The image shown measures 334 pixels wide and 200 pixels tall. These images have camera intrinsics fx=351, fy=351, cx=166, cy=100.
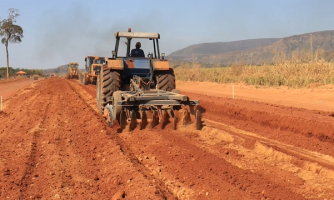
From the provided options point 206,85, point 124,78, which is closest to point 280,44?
point 206,85

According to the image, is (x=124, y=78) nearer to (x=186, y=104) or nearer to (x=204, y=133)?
(x=186, y=104)

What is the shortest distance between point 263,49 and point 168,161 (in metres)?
117

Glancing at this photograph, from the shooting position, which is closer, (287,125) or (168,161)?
(168,161)

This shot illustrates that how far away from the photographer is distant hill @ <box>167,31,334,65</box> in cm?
2016

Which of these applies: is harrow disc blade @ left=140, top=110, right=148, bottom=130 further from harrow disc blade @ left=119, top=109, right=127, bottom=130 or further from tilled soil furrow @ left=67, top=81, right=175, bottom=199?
tilled soil furrow @ left=67, top=81, right=175, bottom=199

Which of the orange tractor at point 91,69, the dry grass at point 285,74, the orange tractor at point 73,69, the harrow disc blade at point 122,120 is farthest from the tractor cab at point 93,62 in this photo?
the harrow disc blade at point 122,120

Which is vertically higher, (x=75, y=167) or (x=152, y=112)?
(x=152, y=112)

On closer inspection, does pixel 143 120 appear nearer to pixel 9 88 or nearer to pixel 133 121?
pixel 133 121

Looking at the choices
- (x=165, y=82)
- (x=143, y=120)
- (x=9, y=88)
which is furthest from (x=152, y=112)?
(x=9, y=88)

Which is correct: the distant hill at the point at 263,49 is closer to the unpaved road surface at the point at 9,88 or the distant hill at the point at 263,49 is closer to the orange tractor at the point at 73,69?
the unpaved road surface at the point at 9,88

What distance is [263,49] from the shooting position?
116875mm

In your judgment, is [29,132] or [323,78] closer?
[29,132]

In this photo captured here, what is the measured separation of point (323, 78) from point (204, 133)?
429 inches

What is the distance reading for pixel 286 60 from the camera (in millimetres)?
18938
